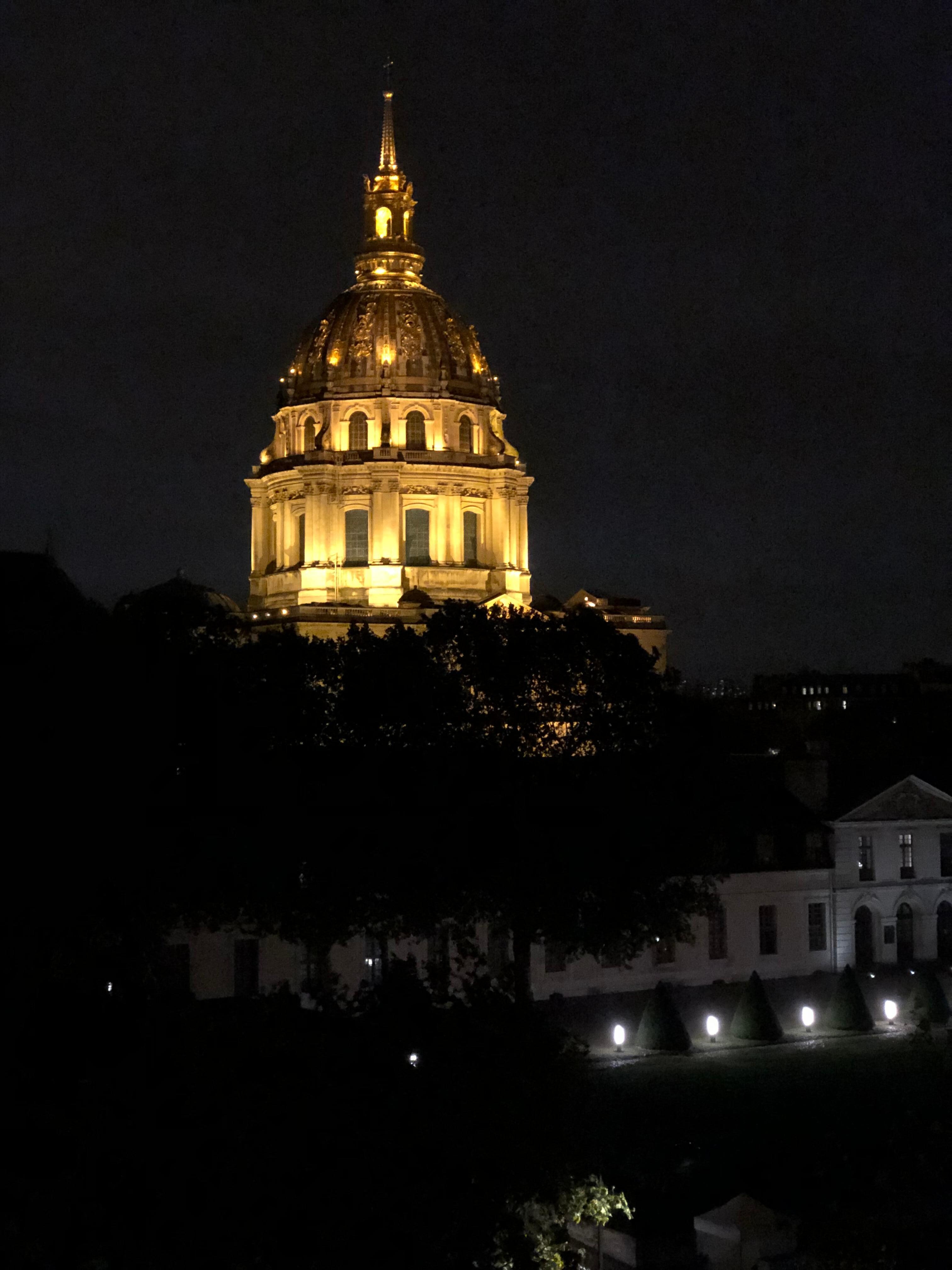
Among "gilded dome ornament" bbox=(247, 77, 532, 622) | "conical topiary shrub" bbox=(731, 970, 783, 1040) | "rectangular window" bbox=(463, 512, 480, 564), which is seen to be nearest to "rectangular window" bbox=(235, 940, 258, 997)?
"conical topiary shrub" bbox=(731, 970, 783, 1040)

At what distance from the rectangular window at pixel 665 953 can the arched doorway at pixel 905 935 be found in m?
9.24

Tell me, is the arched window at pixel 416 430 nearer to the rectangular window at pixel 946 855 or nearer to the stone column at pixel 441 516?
the stone column at pixel 441 516

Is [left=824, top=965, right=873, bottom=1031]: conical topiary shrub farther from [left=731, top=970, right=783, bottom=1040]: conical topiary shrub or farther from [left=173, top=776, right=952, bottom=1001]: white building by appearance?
[left=173, top=776, right=952, bottom=1001]: white building

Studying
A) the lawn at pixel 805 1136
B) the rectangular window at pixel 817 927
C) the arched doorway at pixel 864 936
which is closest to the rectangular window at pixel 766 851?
the rectangular window at pixel 817 927

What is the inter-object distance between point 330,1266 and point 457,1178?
7.29 ft

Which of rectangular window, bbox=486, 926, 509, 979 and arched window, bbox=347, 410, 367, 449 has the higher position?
arched window, bbox=347, 410, 367, 449

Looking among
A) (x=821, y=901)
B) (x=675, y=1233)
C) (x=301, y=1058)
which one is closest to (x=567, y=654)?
(x=821, y=901)

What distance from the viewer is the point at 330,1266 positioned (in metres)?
26.1

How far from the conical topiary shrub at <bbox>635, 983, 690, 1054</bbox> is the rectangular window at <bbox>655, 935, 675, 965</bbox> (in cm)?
905

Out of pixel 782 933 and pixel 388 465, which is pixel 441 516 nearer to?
pixel 388 465

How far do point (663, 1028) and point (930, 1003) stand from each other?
736 cm

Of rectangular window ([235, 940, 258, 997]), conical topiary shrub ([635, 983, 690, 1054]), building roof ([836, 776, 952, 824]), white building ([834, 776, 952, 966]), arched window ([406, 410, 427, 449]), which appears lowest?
conical topiary shrub ([635, 983, 690, 1054])

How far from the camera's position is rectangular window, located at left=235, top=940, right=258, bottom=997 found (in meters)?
56.6

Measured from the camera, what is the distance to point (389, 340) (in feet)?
376
